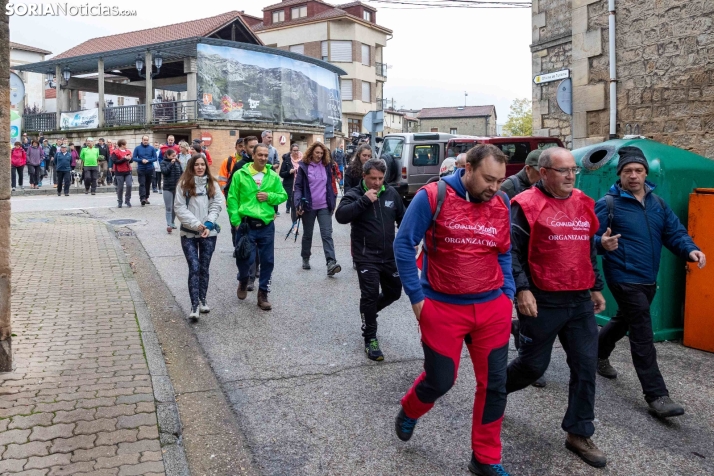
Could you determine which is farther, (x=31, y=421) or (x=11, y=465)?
(x=31, y=421)

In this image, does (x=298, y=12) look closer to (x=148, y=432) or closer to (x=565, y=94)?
(x=565, y=94)

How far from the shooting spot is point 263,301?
7043mm

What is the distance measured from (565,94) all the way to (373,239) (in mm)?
7790

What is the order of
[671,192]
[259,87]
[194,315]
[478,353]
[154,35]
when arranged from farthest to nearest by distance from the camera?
[154,35]
[259,87]
[194,315]
[671,192]
[478,353]

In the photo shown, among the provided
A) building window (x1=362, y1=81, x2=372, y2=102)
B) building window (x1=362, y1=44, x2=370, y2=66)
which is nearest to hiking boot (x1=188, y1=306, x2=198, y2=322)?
building window (x1=362, y1=81, x2=372, y2=102)

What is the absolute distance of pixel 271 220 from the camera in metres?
7.12

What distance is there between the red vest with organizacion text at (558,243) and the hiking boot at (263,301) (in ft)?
12.5

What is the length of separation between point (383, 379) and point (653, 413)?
190 centimetres

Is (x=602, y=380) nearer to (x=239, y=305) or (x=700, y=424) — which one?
(x=700, y=424)

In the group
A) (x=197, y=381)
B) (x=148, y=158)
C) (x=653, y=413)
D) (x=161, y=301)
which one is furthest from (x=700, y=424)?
(x=148, y=158)

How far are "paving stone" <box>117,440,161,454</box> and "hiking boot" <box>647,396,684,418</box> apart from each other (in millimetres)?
3128

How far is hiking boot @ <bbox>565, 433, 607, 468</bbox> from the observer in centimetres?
351

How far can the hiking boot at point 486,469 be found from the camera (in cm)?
328

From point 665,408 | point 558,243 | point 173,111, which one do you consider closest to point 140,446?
point 558,243
